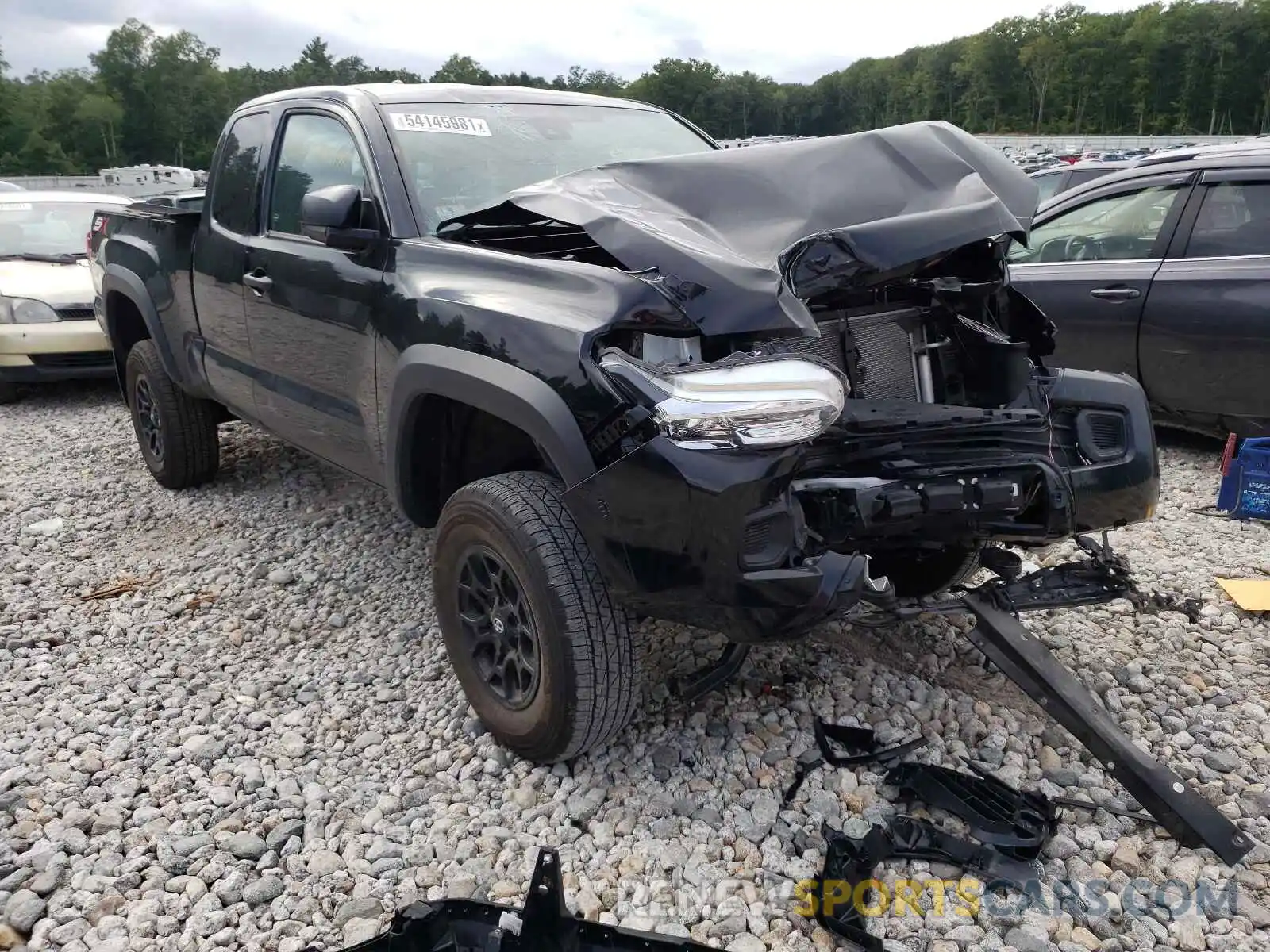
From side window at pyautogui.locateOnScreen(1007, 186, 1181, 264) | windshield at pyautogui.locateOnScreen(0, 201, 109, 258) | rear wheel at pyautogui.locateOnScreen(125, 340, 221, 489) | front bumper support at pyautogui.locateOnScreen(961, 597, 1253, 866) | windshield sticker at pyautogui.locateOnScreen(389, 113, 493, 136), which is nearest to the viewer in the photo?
front bumper support at pyautogui.locateOnScreen(961, 597, 1253, 866)

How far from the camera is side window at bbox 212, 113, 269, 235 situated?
415 cm

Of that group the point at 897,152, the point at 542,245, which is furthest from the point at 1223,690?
the point at 542,245

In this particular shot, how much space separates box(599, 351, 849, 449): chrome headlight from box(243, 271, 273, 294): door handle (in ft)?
7.19

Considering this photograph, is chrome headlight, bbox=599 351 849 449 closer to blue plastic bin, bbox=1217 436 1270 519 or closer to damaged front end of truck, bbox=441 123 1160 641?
damaged front end of truck, bbox=441 123 1160 641

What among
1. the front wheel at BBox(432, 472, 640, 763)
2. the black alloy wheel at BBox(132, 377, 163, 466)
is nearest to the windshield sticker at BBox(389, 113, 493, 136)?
the front wheel at BBox(432, 472, 640, 763)

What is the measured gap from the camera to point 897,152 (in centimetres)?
279

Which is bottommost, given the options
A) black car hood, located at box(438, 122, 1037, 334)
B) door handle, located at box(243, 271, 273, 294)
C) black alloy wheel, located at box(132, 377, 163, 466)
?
black alloy wheel, located at box(132, 377, 163, 466)

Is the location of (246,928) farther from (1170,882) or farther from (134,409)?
(134,409)

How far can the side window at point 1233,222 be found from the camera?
492 centimetres

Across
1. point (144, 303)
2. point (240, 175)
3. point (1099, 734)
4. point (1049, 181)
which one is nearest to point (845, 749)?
point (1099, 734)

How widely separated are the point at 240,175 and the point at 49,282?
4630 mm

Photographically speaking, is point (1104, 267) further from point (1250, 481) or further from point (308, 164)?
point (308, 164)

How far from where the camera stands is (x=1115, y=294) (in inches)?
209

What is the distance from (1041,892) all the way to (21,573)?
427cm
